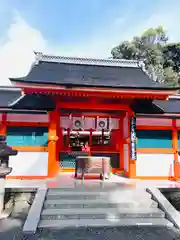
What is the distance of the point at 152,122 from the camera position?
8273mm

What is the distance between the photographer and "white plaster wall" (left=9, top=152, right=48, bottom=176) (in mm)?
7547

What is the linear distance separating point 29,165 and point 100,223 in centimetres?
398

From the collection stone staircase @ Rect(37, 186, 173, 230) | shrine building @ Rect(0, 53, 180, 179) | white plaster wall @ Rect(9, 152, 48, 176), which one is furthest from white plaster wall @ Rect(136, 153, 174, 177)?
white plaster wall @ Rect(9, 152, 48, 176)

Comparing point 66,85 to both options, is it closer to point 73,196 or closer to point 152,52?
point 73,196

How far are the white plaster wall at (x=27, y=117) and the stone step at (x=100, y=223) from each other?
4.15 m

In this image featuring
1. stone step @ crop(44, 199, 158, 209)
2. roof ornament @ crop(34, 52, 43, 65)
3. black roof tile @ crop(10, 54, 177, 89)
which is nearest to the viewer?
stone step @ crop(44, 199, 158, 209)

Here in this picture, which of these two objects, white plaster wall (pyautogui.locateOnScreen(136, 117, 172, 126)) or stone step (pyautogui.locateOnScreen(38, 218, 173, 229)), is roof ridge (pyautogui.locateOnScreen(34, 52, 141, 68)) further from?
stone step (pyautogui.locateOnScreen(38, 218, 173, 229))

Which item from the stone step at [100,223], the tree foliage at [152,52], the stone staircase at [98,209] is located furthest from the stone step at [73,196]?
the tree foliage at [152,52]

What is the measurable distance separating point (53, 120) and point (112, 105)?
242cm

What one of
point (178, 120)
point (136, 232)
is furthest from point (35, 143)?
point (178, 120)

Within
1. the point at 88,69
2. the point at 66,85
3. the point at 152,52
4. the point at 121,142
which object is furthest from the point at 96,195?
the point at 152,52

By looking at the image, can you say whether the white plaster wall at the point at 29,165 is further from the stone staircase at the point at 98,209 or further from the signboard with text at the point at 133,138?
the signboard with text at the point at 133,138

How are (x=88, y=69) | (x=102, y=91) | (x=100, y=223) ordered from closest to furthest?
(x=100, y=223) → (x=102, y=91) → (x=88, y=69)

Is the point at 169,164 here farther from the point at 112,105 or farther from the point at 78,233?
the point at 78,233
